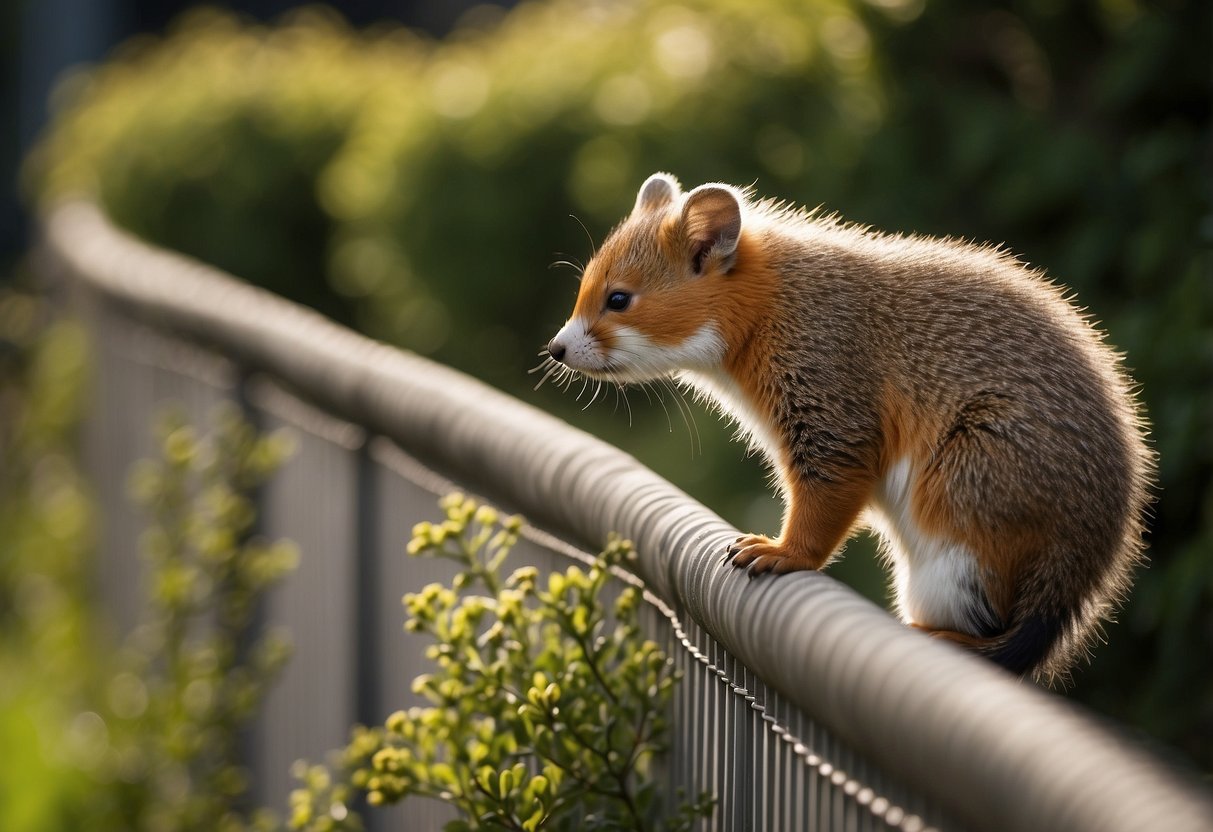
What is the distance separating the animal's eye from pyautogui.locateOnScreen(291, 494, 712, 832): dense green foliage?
2.51ft

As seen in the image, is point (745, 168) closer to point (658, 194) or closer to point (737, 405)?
point (658, 194)

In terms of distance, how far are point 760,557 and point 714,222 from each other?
112cm

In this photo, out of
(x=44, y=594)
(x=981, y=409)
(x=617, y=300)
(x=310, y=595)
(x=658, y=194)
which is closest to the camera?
→ (x=981, y=409)

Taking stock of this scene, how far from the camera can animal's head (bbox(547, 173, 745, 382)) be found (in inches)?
129

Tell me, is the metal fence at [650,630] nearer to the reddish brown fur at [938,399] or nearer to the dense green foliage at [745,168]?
the reddish brown fur at [938,399]

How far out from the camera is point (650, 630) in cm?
272

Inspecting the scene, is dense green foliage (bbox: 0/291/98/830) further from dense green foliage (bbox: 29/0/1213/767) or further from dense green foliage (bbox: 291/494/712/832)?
dense green foliage (bbox: 291/494/712/832)

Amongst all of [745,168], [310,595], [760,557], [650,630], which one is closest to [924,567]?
[650,630]

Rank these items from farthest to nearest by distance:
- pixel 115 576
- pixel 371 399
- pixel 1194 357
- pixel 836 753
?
pixel 115 576 → pixel 1194 357 → pixel 371 399 → pixel 836 753

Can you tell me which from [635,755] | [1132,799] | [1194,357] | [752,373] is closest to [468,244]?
[1194,357]

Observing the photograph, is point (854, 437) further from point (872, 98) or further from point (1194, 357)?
point (872, 98)

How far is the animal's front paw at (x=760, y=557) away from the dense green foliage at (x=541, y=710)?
185mm

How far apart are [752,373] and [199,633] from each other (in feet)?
10.1

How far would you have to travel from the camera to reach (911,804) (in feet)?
5.83
